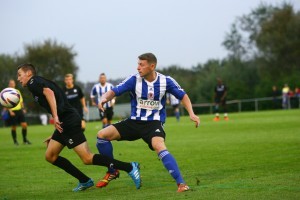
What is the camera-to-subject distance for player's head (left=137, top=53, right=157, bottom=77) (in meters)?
9.17

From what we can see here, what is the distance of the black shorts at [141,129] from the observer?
916cm

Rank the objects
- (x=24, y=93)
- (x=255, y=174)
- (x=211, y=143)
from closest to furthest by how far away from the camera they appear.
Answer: (x=255, y=174)
(x=211, y=143)
(x=24, y=93)

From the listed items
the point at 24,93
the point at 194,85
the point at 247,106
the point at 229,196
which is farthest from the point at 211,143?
the point at 194,85

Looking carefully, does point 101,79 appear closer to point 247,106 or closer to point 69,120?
point 69,120

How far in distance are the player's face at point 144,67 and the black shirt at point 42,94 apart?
141cm

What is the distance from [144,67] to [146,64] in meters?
0.06

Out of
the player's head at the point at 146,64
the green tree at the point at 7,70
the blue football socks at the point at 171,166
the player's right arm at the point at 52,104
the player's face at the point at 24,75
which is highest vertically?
the green tree at the point at 7,70

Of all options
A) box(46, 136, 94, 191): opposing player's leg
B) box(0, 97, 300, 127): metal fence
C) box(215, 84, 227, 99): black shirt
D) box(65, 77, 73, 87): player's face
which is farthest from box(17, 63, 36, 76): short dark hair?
box(0, 97, 300, 127): metal fence

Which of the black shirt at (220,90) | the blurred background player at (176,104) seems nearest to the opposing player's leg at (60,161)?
the blurred background player at (176,104)

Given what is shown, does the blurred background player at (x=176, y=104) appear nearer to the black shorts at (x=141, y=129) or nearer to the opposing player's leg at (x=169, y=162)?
the black shorts at (x=141, y=129)

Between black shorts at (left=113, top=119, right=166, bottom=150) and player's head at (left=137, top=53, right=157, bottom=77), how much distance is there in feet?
2.67

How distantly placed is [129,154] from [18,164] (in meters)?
3.05

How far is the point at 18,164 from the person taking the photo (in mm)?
14039

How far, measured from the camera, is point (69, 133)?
9336mm
